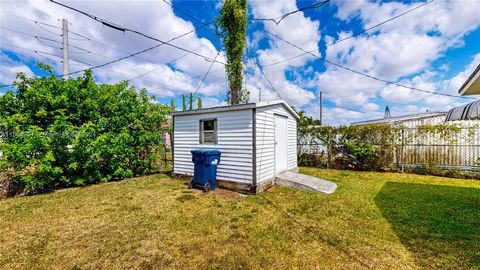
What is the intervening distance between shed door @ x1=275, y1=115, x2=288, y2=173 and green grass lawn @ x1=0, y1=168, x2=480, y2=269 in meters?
1.36

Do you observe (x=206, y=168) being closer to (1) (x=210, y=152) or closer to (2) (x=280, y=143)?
(1) (x=210, y=152)

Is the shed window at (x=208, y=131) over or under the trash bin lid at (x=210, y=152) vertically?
over

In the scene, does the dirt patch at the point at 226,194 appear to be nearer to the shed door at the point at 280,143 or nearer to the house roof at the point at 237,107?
the shed door at the point at 280,143

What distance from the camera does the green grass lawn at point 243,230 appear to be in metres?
2.52

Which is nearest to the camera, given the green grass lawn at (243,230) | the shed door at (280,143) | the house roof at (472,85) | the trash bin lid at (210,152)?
the green grass lawn at (243,230)

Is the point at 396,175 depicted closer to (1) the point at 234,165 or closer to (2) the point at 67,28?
(1) the point at 234,165

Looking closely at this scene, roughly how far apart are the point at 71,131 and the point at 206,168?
4235 millimetres

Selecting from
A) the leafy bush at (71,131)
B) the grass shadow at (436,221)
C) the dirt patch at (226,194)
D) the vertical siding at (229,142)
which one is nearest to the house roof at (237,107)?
the vertical siding at (229,142)

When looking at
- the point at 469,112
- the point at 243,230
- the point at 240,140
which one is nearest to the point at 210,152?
the point at 240,140

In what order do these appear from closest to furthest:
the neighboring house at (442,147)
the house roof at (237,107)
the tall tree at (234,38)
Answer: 1. the house roof at (237,107)
2. the neighboring house at (442,147)
3. the tall tree at (234,38)

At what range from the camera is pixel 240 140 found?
575cm

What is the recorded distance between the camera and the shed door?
6.70 metres

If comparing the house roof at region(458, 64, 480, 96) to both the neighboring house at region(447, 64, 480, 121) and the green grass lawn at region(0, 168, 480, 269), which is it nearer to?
the neighboring house at region(447, 64, 480, 121)

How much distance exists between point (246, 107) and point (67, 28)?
10.4 meters
